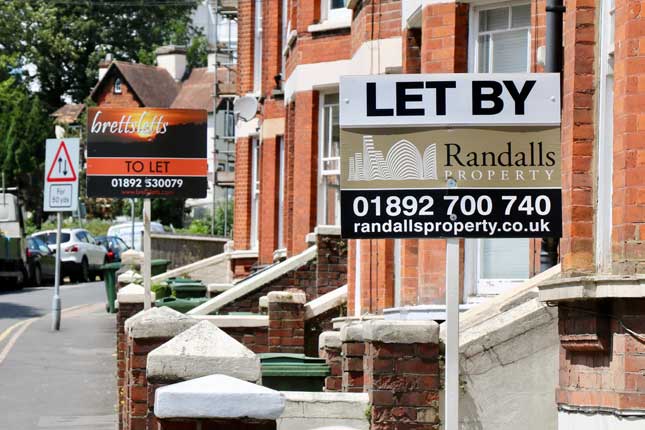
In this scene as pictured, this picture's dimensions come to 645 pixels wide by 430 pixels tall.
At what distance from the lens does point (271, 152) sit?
2734 cm

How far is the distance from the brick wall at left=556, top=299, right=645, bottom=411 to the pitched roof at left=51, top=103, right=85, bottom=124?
74974mm

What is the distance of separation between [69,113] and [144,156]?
73460mm

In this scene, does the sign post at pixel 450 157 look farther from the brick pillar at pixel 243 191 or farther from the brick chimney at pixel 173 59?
the brick chimney at pixel 173 59

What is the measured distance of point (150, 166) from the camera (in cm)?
1634

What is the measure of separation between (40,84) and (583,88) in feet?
283

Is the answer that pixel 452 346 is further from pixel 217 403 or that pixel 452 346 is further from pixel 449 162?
pixel 217 403

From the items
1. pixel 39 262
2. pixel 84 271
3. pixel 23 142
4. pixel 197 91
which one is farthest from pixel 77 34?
pixel 39 262

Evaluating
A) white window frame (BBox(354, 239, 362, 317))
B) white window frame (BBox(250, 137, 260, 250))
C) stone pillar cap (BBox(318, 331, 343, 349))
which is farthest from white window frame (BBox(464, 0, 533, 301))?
white window frame (BBox(250, 137, 260, 250))

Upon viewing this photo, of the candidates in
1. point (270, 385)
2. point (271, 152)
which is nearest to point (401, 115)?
point (270, 385)

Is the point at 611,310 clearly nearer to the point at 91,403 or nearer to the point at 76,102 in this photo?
the point at 91,403

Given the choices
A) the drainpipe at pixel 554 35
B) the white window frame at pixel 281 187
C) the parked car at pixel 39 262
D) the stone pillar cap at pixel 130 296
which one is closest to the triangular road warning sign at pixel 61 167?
the white window frame at pixel 281 187

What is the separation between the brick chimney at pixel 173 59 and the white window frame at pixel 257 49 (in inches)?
2415

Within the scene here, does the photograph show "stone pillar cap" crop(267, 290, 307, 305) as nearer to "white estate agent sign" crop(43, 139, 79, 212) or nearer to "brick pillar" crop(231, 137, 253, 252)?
"white estate agent sign" crop(43, 139, 79, 212)

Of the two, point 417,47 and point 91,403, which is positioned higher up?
point 417,47
